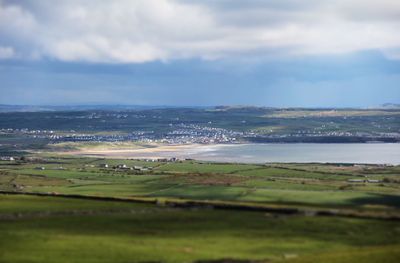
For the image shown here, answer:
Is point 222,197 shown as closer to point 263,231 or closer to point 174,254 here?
point 263,231

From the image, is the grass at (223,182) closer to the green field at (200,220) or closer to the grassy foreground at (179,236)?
the green field at (200,220)

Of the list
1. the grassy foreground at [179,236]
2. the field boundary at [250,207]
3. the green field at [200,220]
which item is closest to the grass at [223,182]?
the green field at [200,220]

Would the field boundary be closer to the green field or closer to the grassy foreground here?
the green field

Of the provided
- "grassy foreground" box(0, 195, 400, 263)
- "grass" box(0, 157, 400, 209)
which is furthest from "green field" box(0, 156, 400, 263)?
"grass" box(0, 157, 400, 209)

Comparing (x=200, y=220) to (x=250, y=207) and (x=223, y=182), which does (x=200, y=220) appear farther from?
(x=223, y=182)

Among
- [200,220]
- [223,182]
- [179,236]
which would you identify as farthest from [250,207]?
[223,182]
